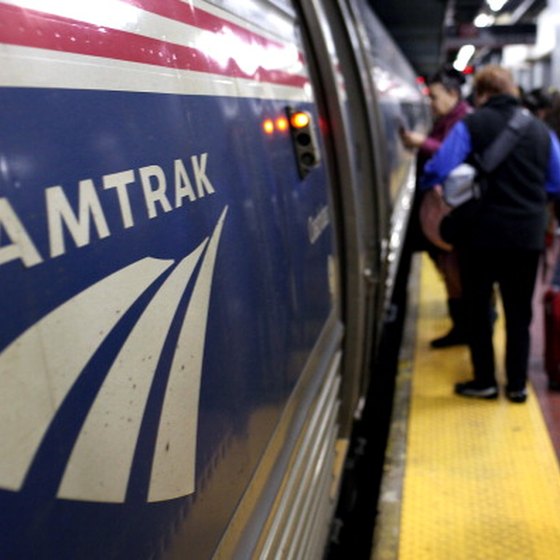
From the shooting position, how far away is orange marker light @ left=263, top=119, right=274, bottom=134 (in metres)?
1.76

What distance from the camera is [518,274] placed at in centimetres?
378

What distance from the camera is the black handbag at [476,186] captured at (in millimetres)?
3605

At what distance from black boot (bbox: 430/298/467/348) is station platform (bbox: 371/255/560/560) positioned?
0.48 feet

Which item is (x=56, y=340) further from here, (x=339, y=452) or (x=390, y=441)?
(x=390, y=441)

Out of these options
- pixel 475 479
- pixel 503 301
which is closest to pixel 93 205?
pixel 475 479

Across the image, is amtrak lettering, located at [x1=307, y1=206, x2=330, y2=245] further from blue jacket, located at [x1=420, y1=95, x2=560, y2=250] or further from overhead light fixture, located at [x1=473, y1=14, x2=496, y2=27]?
overhead light fixture, located at [x1=473, y1=14, x2=496, y2=27]

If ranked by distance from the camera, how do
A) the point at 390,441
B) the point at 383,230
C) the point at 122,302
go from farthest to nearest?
the point at 383,230 → the point at 390,441 → the point at 122,302

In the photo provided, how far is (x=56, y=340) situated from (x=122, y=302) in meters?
0.14

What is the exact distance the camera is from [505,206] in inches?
145

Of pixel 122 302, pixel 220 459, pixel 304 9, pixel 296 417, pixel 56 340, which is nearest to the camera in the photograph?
pixel 56 340

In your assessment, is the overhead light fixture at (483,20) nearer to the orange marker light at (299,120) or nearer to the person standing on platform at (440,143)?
the person standing on platform at (440,143)

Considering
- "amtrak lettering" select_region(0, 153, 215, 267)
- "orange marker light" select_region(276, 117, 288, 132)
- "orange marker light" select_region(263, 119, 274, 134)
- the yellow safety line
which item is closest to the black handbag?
the yellow safety line

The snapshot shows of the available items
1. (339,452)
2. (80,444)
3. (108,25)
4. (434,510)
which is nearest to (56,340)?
(80,444)

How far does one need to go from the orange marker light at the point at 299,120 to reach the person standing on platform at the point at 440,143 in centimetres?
250
